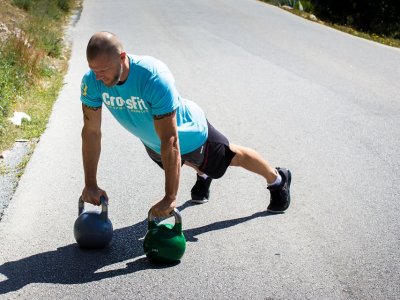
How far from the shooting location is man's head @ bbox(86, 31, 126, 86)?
3895 millimetres

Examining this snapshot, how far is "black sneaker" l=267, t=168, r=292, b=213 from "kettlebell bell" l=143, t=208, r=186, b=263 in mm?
1139

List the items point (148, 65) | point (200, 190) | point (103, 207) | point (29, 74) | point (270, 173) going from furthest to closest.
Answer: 1. point (29, 74)
2. point (200, 190)
3. point (270, 173)
4. point (103, 207)
5. point (148, 65)

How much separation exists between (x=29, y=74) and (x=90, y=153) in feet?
17.3

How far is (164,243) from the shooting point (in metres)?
4.29

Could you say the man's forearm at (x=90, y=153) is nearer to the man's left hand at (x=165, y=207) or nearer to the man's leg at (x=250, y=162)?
the man's left hand at (x=165, y=207)

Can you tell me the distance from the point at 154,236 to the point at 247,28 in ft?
41.6

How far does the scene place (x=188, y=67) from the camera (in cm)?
1142

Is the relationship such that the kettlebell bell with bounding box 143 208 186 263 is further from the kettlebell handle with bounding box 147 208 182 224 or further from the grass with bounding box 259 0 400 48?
the grass with bounding box 259 0 400 48

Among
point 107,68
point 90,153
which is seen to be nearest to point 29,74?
point 90,153

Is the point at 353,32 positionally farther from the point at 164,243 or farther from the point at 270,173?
the point at 164,243

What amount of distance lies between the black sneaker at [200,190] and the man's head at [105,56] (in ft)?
5.72

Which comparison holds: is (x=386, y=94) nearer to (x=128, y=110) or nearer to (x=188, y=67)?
(x=188, y=67)

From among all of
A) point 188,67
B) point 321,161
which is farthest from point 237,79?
point 321,161

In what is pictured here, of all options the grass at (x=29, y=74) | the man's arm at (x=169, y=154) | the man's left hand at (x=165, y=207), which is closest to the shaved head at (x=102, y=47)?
the man's arm at (x=169, y=154)
